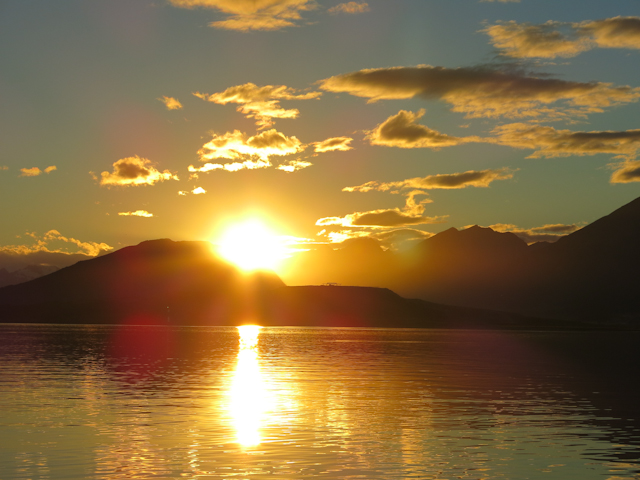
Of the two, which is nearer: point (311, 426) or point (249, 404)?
point (311, 426)

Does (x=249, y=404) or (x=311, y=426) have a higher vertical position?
(x=249, y=404)

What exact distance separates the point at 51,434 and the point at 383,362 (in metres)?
63.7

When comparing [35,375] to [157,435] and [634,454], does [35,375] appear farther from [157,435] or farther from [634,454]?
[634,454]

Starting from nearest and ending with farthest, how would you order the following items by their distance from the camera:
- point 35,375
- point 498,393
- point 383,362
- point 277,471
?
1. point 277,471
2. point 498,393
3. point 35,375
4. point 383,362

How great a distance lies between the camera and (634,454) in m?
31.3

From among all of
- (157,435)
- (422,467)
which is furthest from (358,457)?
(157,435)

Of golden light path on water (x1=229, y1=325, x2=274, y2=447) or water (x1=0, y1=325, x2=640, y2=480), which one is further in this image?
golden light path on water (x1=229, y1=325, x2=274, y2=447)

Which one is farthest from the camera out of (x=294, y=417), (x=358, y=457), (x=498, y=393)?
(x=498, y=393)

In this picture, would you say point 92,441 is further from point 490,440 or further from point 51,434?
point 490,440

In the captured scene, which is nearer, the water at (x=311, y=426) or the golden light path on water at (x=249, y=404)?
the water at (x=311, y=426)

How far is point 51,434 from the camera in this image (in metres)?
33.8

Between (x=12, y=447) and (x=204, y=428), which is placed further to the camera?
(x=204, y=428)

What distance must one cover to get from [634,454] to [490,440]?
6482 mm

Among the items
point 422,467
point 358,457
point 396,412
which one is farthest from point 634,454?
point 396,412
